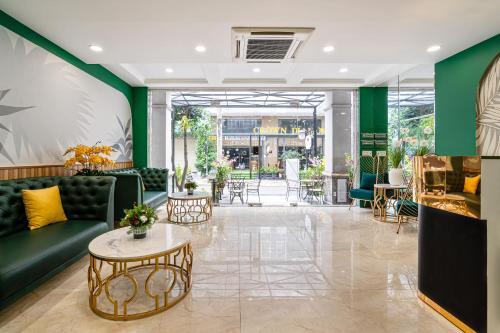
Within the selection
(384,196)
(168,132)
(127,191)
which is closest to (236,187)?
(168,132)

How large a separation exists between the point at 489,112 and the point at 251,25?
377 centimetres

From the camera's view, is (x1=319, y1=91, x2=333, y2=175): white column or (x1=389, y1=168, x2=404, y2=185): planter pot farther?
(x1=319, y1=91, x2=333, y2=175): white column

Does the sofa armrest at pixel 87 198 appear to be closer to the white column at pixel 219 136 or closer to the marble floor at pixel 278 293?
the marble floor at pixel 278 293

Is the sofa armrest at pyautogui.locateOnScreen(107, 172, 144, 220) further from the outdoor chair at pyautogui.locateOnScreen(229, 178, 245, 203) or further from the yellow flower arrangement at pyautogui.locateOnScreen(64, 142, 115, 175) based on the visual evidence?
the outdoor chair at pyautogui.locateOnScreen(229, 178, 245, 203)

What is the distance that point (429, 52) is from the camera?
14.0 ft

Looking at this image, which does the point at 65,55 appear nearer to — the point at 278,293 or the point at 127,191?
the point at 127,191

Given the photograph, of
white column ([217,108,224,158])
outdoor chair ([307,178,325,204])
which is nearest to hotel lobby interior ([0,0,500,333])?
outdoor chair ([307,178,325,204])

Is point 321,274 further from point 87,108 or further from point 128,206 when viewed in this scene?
point 87,108

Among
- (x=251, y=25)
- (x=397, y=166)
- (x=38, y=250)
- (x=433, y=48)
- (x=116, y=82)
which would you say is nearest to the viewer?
(x=38, y=250)

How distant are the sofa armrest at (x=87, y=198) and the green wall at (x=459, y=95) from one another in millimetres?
5619

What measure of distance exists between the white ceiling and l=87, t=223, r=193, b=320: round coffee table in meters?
2.58

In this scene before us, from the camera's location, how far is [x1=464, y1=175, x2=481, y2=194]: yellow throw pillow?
1792 mm

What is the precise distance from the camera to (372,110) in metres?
6.67

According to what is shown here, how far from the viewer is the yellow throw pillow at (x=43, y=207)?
2924 millimetres
